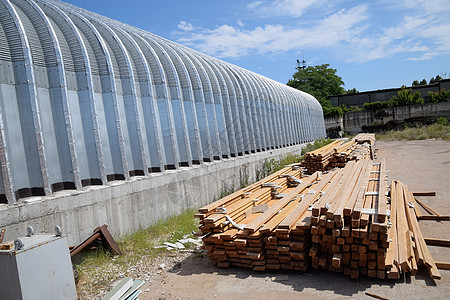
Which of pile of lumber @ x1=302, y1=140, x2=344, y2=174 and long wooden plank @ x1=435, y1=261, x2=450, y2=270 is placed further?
pile of lumber @ x1=302, y1=140, x2=344, y2=174

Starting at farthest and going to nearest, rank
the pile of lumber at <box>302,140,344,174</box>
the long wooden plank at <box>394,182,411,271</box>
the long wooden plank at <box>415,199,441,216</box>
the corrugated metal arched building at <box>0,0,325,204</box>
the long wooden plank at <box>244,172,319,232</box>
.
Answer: the pile of lumber at <box>302,140,344,174</box> < the long wooden plank at <box>415,199,441,216</box> < the corrugated metal arched building at <box>0,0,325,204</box> < the long wooden plank at <box>244,172,319,232</box> < the long wooden plank at <box>394,182,411,271</box>

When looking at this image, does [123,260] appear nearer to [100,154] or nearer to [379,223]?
[100,154]

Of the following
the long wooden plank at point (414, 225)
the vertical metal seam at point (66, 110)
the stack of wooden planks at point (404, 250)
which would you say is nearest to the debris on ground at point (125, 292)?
the vertical metal seam at point (66, 110)

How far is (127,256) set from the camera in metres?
7.66

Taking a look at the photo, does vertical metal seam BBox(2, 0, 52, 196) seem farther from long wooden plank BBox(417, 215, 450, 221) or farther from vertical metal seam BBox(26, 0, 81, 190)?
long wooden plank BBox(417, 215, 450, 221)

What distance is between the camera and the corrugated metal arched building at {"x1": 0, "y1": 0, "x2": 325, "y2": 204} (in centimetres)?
735

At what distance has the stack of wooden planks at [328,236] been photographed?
5742mm

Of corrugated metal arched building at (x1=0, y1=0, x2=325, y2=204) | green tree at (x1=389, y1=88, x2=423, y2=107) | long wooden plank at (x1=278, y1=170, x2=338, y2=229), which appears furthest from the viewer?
green tree at (x1=389, y1=88, x2=423, y2=107)

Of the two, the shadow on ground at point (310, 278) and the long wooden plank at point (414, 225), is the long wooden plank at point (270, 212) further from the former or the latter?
the long wooden plank at point (414, 225)

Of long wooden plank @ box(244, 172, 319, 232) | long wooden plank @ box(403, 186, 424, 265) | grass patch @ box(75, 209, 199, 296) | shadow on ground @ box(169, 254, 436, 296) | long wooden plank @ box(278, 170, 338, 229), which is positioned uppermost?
long wooden plank @ box(278, 170, 338, 229)

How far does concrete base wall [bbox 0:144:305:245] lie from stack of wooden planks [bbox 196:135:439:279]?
2.63 meters

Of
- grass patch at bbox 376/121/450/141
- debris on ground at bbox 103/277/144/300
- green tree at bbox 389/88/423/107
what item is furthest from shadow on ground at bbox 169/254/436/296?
green tree at bbox 389/88/423/107

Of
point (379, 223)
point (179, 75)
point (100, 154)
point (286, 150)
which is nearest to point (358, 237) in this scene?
point (379, 223)

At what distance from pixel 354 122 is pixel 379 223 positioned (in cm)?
4388
